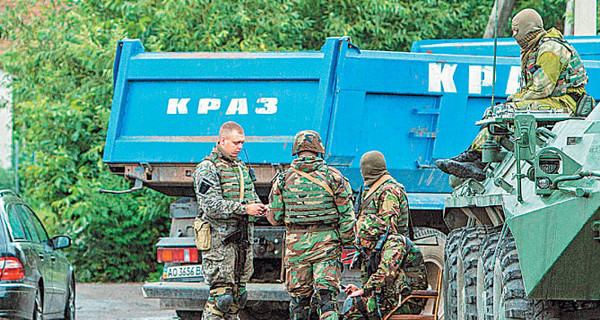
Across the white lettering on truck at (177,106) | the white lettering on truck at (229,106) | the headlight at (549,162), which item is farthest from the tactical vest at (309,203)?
the headlight at (549,162)

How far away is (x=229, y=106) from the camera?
984 cm

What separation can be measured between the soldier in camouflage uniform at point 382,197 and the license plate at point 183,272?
1.99m

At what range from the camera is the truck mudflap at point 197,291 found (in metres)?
9.34

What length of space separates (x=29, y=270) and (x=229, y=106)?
7.55ft

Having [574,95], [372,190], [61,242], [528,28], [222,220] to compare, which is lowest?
[61,242]

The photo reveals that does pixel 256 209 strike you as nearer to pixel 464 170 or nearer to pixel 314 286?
pixel 314 286

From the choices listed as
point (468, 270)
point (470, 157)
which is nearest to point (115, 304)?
point (470, 157)

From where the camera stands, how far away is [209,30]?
49.2ft

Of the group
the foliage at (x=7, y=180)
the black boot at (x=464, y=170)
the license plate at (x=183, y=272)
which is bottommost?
the license plate at (x=183, y=272)

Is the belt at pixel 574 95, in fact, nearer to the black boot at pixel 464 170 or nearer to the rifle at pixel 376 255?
the black boot at pixel 464 170

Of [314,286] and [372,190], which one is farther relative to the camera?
[372,190]

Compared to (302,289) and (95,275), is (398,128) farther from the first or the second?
(95,275)

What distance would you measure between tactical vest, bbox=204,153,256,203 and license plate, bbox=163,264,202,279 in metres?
1.15

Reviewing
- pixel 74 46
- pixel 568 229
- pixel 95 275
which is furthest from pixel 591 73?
pixel 95 275
